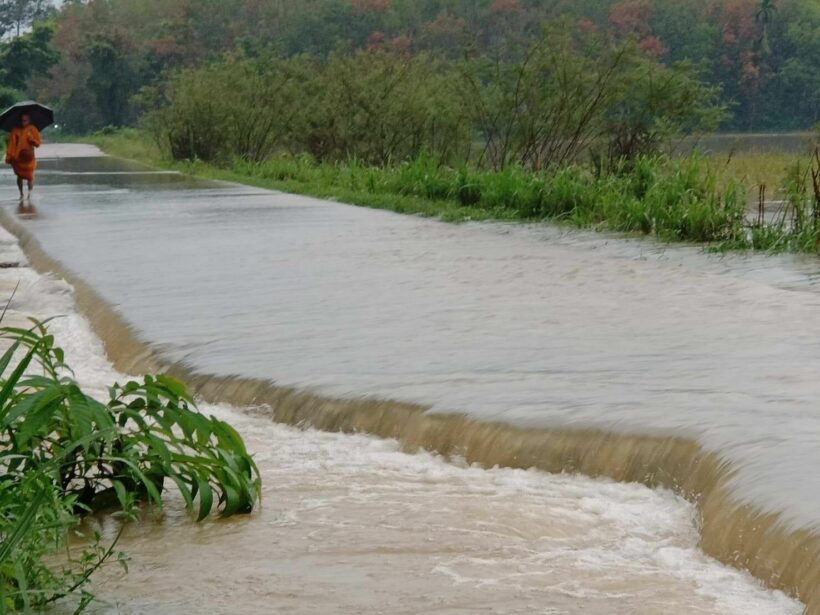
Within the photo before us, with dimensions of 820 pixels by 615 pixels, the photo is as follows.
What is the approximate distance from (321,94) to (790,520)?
24.9 meters

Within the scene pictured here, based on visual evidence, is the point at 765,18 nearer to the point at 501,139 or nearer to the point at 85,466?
the point at 501,139

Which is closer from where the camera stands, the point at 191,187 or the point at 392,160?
the point at 191,187

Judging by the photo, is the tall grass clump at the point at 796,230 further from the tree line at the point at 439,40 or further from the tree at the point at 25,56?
the tree at the point at 25,56

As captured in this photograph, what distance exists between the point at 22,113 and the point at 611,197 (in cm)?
1122

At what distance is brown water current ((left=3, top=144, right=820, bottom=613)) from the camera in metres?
6.02

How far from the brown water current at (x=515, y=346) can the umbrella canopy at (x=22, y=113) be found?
331 inches

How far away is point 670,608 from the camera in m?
4.74

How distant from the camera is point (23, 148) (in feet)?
72.0

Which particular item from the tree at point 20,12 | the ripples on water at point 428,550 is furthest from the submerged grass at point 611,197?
the tree at point 20,12

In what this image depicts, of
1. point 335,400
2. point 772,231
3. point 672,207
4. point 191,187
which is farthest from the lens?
point 191,187

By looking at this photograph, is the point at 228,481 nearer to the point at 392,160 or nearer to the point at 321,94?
the point at 392,160

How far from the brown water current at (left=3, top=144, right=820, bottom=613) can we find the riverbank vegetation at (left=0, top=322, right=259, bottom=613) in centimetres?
61

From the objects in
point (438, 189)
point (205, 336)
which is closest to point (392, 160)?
point (438, 189)

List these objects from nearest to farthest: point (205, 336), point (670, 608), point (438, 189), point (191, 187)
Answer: point (670, 608) < point (205, 336) < point (438, 189) < point (191, 187)
